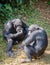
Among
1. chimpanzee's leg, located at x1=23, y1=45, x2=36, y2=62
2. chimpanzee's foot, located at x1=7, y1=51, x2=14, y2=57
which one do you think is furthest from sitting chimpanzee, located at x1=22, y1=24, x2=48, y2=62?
chimpanzee's foot, located at x1=7, y1=51, x2=14, y2=57

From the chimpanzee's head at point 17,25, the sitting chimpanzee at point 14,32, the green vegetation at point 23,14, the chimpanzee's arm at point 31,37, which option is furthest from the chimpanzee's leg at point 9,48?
the green vegetation at point 23,14

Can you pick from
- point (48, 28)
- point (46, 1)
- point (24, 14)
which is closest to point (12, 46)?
point (48, 28)

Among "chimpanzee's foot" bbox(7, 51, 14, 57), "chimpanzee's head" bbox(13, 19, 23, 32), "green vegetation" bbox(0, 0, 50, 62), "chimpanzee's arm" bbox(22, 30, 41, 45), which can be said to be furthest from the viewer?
"green vegetation" bbox(0, 0, 50, 62)

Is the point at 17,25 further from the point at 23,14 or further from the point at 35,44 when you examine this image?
the point at 23,14

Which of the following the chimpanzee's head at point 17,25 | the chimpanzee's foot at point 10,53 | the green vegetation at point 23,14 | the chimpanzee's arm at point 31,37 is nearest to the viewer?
the chimpanzee's arm at point 31,37

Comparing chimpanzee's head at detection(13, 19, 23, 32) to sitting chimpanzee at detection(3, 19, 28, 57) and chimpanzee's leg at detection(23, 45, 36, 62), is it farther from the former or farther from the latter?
chimpanzee's leg at detection(23, 45, 36, 62)

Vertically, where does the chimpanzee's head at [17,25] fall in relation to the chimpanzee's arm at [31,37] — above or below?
below

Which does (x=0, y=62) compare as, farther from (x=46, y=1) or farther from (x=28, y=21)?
(x=46, y=1)

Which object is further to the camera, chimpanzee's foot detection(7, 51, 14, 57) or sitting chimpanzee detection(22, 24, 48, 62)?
chimpanzee's foot detection(7, 51, 14, 57)

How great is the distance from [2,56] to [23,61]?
57 cm

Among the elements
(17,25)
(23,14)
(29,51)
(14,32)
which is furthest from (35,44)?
(23,14)

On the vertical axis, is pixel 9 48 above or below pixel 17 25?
below

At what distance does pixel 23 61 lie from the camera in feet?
20.9

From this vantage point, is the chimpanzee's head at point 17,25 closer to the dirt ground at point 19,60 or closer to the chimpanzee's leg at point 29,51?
the dirt ground at point 19,60
